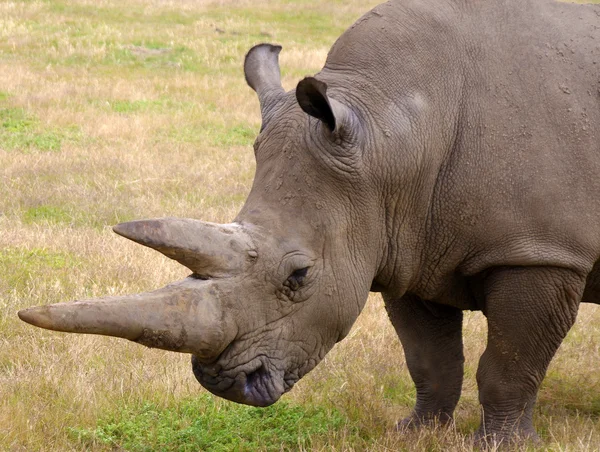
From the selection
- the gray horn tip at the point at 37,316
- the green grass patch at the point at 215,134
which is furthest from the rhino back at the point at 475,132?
the green grass patch at the point at 215,134

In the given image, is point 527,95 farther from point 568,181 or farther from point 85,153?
point 85,153

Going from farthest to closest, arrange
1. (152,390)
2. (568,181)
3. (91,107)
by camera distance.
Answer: (91,107)
(152,390)
(568,181)

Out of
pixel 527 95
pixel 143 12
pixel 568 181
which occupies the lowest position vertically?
pixel 143 12

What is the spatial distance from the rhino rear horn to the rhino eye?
25 cm

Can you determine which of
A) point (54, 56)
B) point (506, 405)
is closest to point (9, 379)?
point (506, 405)

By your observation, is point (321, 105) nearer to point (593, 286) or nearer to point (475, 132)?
point (475, 132)

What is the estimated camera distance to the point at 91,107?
16.7 metres

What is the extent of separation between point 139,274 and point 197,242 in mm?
4465

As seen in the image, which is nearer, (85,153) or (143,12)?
(85,153)

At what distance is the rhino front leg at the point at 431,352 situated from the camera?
5848mm

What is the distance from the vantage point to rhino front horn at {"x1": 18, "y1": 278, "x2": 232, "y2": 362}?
363cm

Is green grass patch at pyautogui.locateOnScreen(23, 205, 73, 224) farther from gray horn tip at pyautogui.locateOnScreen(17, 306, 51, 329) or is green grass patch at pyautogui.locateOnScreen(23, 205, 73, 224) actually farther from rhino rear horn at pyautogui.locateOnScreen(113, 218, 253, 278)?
gray horn tip at pyautogui.locateOnScreen(17, 306, 51, 329)

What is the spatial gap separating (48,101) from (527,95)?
13140 mm

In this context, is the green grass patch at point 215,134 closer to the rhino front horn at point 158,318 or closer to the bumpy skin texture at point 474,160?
the bumpy skin texture at point 474,160
